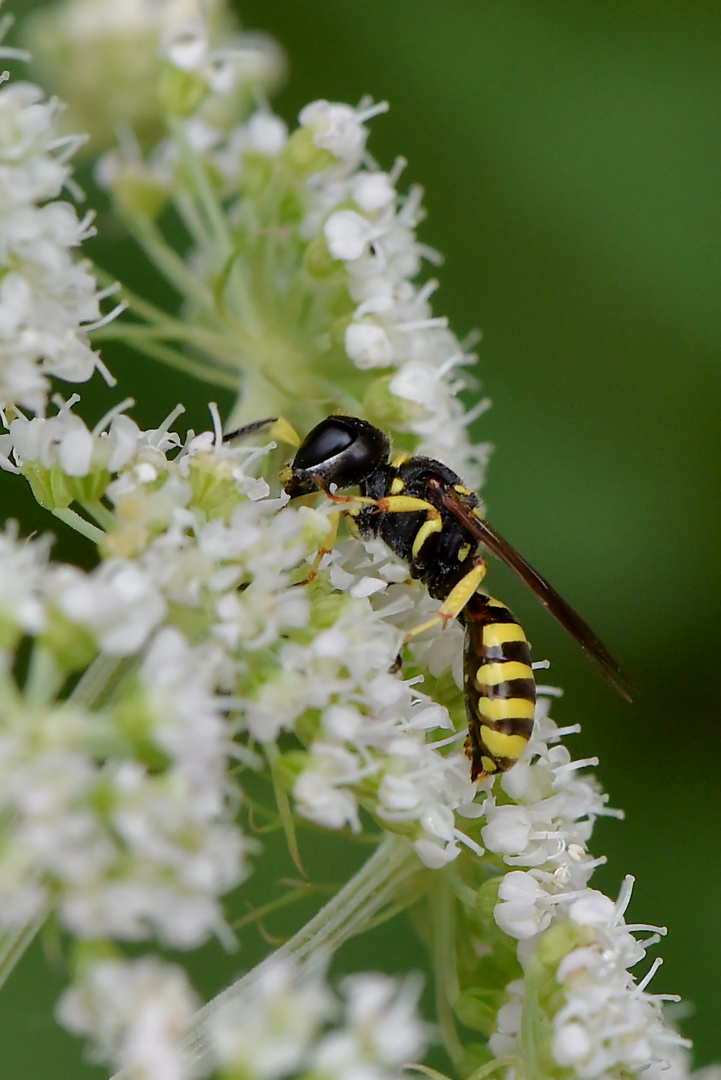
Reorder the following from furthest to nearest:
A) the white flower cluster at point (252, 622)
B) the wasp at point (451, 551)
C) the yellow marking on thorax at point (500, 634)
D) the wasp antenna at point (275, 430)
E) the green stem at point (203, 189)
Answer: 1. the green stem at point (203, 189)
2. the wasp antenna at point (275, 430)
3. the yellow marking on thorax at point (500, 634)
4. the wasp at point (451, 551)
5. the white flower cluster at point (252, 622)

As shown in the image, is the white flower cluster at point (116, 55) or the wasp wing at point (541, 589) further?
the white flower cluster at point (116, 55)

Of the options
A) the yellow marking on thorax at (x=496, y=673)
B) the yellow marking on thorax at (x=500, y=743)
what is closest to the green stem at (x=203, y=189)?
the yellow marking on thorax at (x=496, y=673)

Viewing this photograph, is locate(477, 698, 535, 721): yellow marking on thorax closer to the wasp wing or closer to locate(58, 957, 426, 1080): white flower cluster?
the wasp wing

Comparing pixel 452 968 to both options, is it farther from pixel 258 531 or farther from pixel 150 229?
pixel 150 229

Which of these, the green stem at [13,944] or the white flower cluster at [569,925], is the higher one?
the green stem at [13,944]

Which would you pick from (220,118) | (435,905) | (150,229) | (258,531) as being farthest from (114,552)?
(220,118)

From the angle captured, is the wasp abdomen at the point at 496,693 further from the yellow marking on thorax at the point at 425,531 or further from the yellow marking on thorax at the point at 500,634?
the yellow marking on thorax at the point at 425,531

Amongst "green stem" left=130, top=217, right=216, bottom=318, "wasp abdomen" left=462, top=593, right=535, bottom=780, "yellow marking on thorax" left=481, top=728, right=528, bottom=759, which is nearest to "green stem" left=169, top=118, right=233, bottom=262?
"green stem" left=130, top=217, right=216, bottom=318

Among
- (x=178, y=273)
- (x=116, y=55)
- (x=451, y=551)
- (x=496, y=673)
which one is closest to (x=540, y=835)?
(x=496, y=673)
